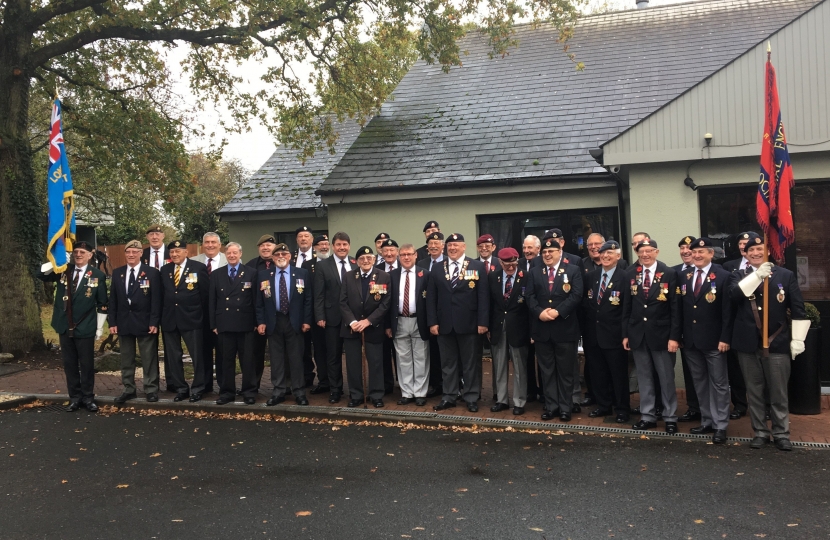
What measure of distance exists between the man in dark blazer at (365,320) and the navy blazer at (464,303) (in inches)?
26.8

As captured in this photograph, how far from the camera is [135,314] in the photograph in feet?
30.1

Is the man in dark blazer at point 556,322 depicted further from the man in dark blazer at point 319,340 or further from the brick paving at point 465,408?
the man in dark blazer at point 319,340

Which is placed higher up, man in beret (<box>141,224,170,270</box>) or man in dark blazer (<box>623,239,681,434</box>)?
man in beret (<box>141,224,170,270</box>)

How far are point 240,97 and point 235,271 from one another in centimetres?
745

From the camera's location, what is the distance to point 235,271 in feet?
29.3

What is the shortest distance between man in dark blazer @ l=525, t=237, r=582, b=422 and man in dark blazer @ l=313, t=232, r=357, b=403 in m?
2.47

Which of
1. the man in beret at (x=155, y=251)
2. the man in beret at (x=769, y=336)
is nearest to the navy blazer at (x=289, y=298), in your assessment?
the man in beret at (x=155, y=251)

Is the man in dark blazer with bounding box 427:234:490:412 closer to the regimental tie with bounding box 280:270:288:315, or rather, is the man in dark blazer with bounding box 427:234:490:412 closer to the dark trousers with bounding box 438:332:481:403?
the dark trousers with bounding box 438:332:481:403

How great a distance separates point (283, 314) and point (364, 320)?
3.64 feet

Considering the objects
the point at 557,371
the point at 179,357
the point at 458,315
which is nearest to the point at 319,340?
the point at 179,357

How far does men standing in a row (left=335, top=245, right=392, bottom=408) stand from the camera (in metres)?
8.52

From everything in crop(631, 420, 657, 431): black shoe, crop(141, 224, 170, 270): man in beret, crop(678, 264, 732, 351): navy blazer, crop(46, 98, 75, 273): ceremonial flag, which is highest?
crop(46, 98, 75, 273): ceremonial flag

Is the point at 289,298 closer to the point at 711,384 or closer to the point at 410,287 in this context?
the point at 410,287

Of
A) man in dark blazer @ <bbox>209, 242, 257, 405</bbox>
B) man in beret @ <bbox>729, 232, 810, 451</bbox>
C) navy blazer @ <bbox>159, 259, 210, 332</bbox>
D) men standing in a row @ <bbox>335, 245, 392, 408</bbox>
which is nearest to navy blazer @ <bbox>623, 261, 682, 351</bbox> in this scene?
man in beret @ <bbox>729, 232, 810, 451</bbox>
